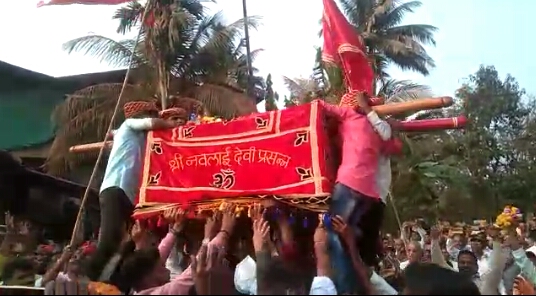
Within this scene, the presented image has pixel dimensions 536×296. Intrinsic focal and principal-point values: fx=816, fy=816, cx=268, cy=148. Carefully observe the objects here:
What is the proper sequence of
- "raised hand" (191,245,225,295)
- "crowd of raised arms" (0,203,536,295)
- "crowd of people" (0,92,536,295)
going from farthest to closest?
1. "crowd of people" (0,92,536,295)
2. "crowd of raised arms" (0,203,536,295)
3. "raised hand" (191,245,225,295)

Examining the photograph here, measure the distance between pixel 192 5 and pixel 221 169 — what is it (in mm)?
12814

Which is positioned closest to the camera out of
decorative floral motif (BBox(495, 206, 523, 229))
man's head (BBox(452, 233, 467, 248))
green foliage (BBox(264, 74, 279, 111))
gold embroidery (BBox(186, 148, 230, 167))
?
decorative floral motif (BBox(495, 206, 523, 229))

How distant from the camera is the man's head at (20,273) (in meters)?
5.20

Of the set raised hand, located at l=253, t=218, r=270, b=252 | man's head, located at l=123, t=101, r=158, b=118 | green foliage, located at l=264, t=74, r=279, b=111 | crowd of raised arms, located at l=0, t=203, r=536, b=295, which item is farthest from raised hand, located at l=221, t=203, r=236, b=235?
green foliage, located at l=264, t=74, r=279, b=111

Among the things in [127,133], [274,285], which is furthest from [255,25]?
[274,285]

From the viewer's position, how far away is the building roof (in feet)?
62.7

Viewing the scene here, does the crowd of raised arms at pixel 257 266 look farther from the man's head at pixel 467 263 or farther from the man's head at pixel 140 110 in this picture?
the man's head at pixel 140 110

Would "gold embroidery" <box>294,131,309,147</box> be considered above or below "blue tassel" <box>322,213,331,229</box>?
above

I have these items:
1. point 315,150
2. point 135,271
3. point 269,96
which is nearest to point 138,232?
point 315,150

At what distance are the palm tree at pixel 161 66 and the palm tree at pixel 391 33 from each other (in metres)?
6.10

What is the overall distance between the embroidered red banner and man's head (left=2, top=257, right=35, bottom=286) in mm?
952

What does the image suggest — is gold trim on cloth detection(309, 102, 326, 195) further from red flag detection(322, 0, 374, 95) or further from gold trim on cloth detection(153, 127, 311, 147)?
red flag detection(322, 0, 374, 95)

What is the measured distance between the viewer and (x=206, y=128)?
19.5ft

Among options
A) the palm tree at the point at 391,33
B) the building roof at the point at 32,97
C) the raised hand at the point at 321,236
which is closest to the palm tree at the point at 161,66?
the building roof at the point at 32,97
